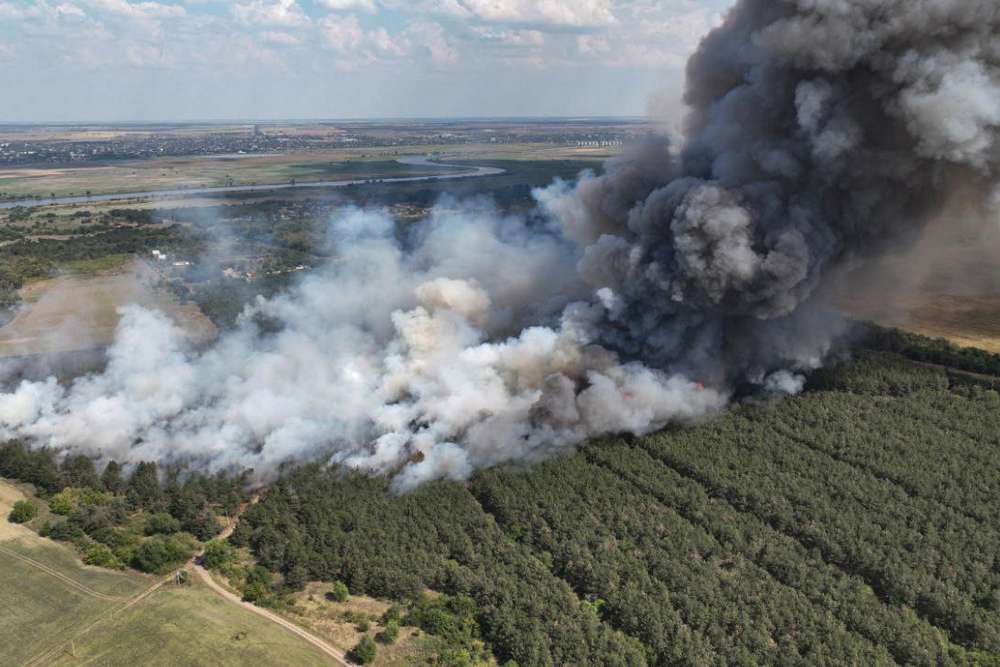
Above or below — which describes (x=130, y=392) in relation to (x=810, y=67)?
below

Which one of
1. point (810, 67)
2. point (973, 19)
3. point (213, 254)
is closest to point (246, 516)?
point (810, 67)

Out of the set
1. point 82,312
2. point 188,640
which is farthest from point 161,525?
point 82,312

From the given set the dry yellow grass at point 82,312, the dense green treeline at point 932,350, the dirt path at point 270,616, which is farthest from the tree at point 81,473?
the dense green treeline at point 932,350

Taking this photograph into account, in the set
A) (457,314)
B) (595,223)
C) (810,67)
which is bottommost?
(457,314)

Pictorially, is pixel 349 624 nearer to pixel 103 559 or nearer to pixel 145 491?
pixel 103 559

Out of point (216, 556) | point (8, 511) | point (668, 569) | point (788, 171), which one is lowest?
point (8, 511)

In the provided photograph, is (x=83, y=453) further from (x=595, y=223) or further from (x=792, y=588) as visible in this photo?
(x=792, y=588)

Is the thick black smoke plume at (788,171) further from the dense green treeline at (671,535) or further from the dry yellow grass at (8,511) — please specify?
the dry yellow grass at (8,511)
